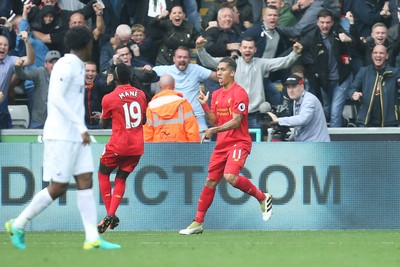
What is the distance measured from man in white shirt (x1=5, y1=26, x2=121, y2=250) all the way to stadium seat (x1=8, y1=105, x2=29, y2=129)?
23.2 ft

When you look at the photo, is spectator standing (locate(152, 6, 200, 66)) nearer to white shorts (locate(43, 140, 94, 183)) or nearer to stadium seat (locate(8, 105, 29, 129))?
stadium seat (locate(8, 105, 29, 129))

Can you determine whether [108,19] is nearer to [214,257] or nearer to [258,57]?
[258,57]

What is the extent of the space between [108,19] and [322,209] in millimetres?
5775

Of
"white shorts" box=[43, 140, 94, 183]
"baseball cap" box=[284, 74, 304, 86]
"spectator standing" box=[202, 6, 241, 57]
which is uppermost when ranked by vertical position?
"spectator standing" box=[202, 6, 241, 57]

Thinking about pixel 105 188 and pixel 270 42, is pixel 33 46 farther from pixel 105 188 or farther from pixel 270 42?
pixel 105 188

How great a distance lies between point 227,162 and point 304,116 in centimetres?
251

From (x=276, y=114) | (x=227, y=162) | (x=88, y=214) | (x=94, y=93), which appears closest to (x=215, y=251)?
(x=88, y=214)

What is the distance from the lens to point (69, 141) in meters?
11.3

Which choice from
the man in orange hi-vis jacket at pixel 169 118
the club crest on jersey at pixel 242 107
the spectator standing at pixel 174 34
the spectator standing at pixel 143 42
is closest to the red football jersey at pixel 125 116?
the club crest on jersey at pixel 242 107

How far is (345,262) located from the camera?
34.9 ft

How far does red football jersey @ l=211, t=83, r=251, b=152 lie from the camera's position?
14.6m

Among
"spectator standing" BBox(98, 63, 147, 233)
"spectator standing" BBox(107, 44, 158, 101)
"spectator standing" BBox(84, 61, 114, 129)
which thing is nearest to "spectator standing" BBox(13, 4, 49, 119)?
"spectator standing" BBox(84, 61, 114, 129)

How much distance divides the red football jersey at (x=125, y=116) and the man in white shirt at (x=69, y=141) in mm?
3355

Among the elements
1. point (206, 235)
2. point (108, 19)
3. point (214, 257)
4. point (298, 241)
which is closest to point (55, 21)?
point (108, 19)
